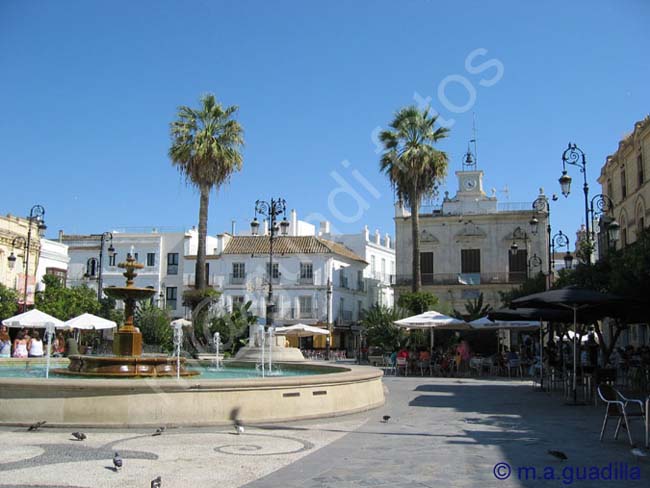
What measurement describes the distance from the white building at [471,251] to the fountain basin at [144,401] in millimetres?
36890

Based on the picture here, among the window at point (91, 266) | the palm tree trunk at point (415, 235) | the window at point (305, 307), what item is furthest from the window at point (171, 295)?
the palm tree trunk at point (415, 235)

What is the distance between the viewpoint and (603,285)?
2062cm

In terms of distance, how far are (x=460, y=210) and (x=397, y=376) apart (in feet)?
90.4

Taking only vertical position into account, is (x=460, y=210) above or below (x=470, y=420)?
above

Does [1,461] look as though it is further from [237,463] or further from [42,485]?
[237,463]

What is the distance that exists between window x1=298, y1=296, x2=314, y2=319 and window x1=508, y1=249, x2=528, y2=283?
1580 centimetres

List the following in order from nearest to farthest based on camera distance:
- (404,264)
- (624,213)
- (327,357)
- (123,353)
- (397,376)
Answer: (123,353) → (397,376) → (624,213) → (327,357) → (404,264)

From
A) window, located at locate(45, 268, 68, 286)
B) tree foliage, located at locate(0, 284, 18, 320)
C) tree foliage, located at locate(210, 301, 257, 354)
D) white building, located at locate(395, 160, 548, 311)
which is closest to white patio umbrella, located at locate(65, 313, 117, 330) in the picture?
tree foliage, located at locate(210, 301, 257, 354)

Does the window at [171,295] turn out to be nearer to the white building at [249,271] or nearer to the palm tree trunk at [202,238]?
the white building at [249,271]

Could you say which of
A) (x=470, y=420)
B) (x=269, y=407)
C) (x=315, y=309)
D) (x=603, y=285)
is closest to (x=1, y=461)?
(x=269, y=407)

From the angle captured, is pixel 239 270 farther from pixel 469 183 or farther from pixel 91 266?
pixel 469 183

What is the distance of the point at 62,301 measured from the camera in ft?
112

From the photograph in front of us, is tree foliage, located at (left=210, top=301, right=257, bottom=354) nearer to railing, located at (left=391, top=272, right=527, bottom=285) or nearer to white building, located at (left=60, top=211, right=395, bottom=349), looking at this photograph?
railing, located at (left=391, top=272, right=527, bottom=285)

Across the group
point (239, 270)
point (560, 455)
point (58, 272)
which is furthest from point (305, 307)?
point (560, 455)
